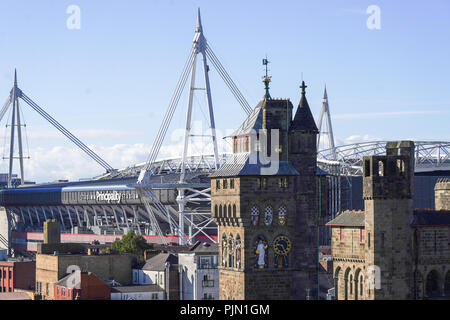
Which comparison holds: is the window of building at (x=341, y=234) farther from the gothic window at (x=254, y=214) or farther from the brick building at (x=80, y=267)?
the brick building at (x=80, y=267)

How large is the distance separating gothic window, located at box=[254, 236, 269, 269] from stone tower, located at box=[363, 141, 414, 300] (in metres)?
10.4

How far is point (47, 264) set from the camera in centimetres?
14650

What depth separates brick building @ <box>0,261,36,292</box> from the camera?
162875mm

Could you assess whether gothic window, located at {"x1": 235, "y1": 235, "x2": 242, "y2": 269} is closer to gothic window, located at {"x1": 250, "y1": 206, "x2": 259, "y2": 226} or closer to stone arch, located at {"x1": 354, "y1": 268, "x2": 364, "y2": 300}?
gothic window, located at {"x1": 250, "y1": 206, "x2": 259, "y2": 226}

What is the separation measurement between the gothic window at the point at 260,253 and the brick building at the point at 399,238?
1040 centimetres

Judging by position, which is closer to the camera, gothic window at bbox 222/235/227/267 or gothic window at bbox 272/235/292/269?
gothic window at bbox 272/235/292/269

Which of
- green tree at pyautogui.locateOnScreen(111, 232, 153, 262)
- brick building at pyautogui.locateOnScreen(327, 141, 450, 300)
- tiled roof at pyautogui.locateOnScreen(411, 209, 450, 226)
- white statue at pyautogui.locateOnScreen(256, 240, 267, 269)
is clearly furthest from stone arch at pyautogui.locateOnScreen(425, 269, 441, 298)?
green tree at pyautogui.locateOnScreen(111, 232, 153, 262)

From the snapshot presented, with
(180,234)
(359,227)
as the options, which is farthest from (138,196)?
(359,227)

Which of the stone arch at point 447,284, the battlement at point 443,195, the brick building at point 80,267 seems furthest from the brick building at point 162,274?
the stone arch at point 447,284

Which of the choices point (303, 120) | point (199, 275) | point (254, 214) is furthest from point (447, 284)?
point (199, 275)

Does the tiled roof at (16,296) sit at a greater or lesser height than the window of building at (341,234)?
lesser

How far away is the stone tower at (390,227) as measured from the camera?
106m
